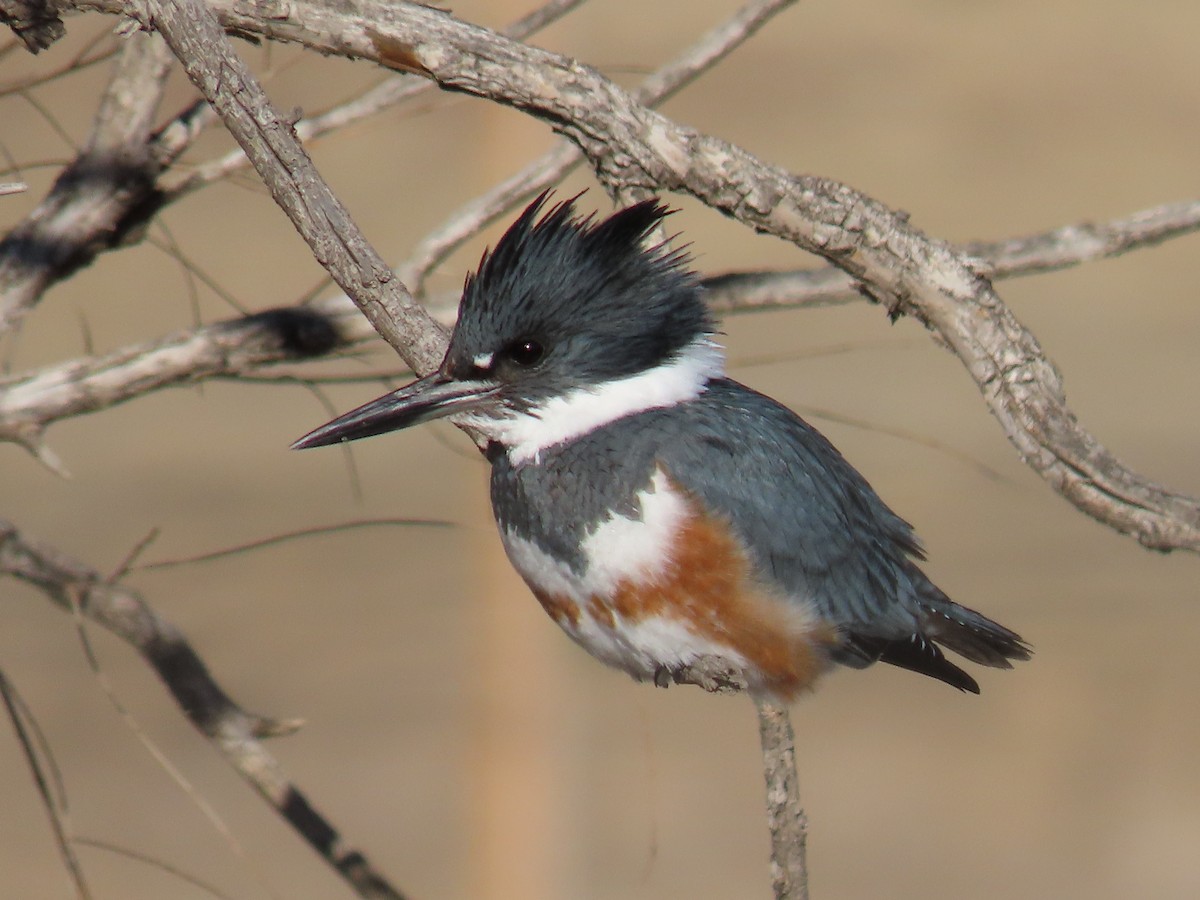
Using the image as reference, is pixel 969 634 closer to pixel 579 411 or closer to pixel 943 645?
pixel 943 645

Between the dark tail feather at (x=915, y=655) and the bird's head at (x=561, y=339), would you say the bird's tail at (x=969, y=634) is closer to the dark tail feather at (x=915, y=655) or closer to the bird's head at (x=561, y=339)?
the dark tail feather at (x=915, y=655)

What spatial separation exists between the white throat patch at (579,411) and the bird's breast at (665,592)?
10 centimetres

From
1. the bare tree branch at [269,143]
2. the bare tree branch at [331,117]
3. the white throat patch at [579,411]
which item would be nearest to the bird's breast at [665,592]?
the white throat patch at [579,411]

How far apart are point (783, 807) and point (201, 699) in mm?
764

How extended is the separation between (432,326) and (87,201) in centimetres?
48

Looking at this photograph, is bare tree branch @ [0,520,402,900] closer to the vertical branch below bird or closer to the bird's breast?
the bird's breast

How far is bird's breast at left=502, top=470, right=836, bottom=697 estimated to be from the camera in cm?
149

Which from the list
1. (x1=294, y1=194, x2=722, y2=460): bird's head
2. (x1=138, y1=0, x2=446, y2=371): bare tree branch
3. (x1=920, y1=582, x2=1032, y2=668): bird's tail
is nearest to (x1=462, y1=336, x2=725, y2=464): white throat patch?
(x1=294, y1=194, x2=722, y2=460): bird's head

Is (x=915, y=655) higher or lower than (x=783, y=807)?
higher

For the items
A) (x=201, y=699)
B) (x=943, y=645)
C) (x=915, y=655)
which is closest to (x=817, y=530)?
(x=915, y=655)

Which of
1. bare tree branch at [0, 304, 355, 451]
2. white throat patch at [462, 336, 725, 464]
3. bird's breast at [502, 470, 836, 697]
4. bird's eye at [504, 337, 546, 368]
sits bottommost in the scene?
bird's breast at [502, 470, 836, 697]

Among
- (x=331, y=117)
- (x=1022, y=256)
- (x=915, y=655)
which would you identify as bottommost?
(x=915, y=655)

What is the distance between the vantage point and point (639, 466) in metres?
1.54

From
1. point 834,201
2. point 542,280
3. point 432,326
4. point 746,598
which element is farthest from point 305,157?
point 746,598
